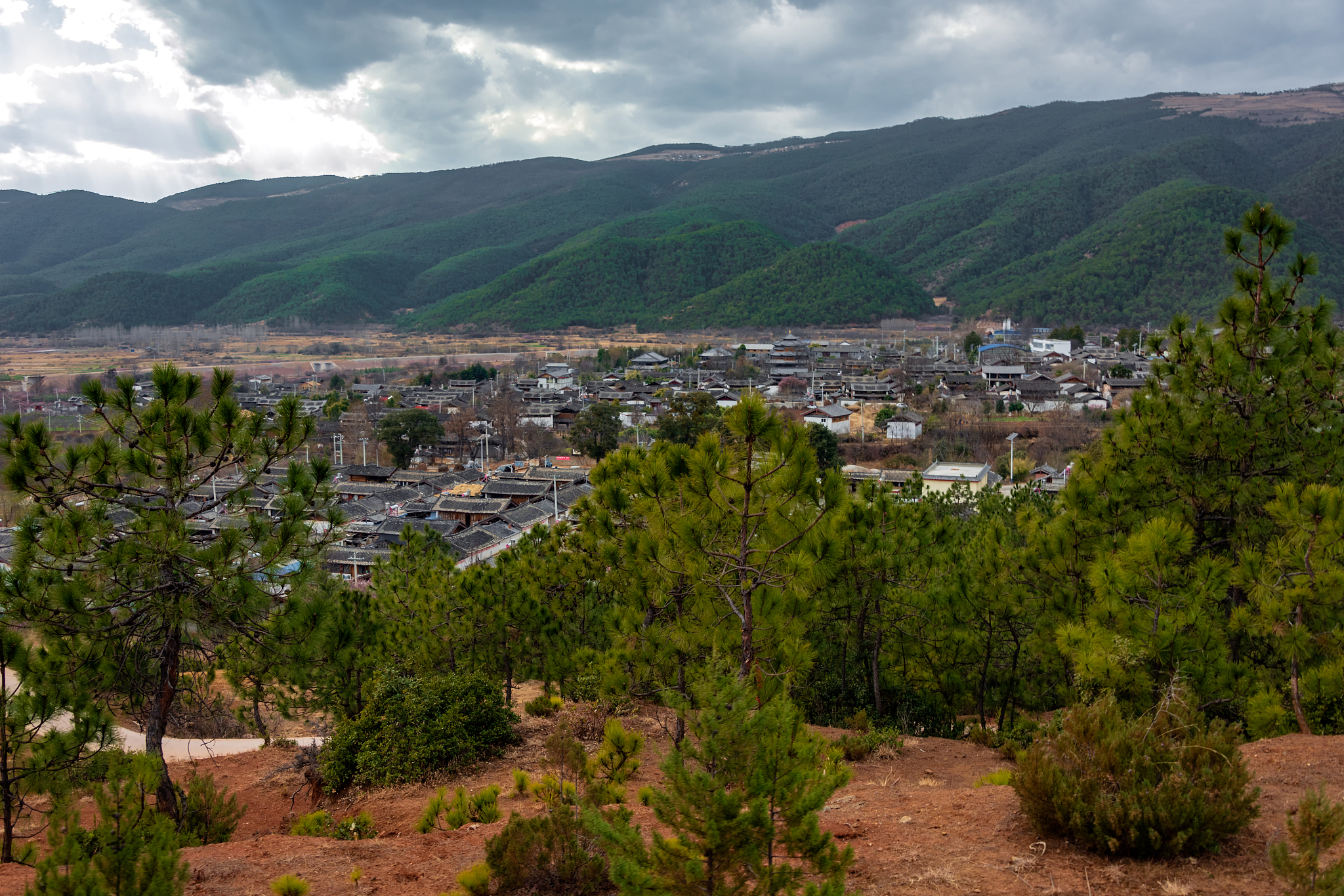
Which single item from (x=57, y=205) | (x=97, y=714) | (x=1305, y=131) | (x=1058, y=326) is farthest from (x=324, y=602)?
(x=57, y=205)

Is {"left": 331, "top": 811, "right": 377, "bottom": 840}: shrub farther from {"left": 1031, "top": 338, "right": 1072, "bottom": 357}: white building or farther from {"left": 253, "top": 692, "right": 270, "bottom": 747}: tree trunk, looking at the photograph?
{"left": 1031, "top": 338, "right": 1072, "bottom": 357}: white building

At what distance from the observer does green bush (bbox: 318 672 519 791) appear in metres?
6.48

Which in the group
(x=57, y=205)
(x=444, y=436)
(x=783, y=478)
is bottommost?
(x=444, y=436)

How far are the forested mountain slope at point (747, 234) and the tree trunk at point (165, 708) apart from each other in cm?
7433

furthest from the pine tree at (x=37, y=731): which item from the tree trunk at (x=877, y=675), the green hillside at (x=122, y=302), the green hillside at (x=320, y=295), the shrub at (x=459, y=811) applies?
the green hillside at (x=122, y=302)

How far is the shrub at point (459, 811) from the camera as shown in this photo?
5.03 meters

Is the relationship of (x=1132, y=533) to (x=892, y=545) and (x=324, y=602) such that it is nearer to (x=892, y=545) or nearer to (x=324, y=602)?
(x=892, y=545)

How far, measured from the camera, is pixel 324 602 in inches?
236

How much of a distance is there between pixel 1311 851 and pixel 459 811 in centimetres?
398

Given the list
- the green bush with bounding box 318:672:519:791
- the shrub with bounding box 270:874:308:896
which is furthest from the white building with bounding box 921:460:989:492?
the shrub with bounding box 270:874:308:896

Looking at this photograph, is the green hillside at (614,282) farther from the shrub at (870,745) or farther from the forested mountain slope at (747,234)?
the shrub at (870,745)

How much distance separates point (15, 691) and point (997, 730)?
23.7ft

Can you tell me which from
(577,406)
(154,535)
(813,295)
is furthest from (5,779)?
(813,295)

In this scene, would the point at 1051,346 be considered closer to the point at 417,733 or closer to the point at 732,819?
the point at 417,733
